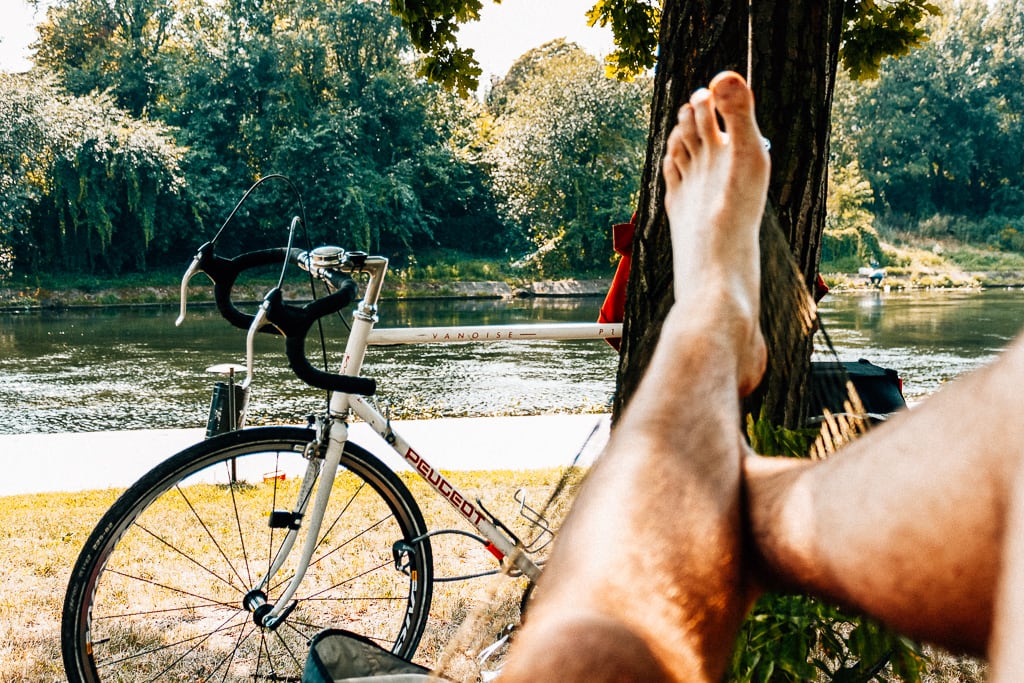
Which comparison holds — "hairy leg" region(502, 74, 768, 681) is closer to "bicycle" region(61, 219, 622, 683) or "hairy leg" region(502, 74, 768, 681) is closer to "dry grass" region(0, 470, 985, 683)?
"dry grass" region(0, 470, 985, 683)

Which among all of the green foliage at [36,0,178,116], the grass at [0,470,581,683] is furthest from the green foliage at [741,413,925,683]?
the green foliage at [36,0,178,116]

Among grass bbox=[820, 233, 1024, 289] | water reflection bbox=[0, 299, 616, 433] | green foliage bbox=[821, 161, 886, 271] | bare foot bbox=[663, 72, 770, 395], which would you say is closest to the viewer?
bare foot bbox=[663, 72, 770, 395]

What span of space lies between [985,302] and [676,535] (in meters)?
28.0

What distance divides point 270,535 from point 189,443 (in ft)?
10.7

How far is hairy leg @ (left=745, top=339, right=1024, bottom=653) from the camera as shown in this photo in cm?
42

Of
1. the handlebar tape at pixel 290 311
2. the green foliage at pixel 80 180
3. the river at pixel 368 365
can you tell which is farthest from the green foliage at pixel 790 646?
the green foliage at pixel 80 180

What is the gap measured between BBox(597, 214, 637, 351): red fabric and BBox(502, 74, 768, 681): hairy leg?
1.57 meters

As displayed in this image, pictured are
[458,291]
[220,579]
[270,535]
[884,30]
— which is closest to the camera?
[270,535]

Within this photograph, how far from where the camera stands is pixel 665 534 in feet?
1.71

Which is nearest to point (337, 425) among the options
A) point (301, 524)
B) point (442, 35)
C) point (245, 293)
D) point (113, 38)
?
point (301, 524)

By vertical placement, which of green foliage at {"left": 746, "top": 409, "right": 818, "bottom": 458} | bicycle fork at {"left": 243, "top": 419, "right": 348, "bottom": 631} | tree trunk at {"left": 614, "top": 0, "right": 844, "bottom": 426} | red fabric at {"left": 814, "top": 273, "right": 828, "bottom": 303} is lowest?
bicycle fork at {"left": 243, "top": 419, "right": 348, "bottom": 631}

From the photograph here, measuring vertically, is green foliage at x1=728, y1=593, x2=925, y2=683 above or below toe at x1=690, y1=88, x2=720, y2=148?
below

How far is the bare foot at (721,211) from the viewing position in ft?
2.19

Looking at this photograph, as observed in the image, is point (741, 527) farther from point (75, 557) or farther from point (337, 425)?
point (75, 557)
